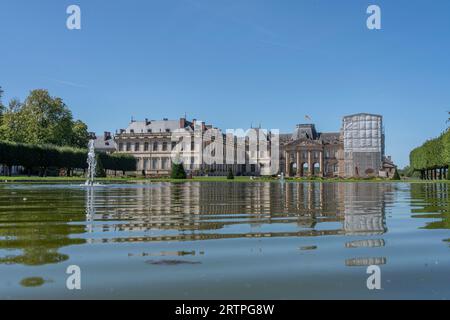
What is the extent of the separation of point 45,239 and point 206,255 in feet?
6.86

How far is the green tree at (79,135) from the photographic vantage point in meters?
74.5

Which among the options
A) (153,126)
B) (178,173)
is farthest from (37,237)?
(153,126)

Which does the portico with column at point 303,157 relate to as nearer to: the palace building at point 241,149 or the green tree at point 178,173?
the palace building at point 241,149

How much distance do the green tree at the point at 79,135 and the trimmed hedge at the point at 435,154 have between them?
171 ft

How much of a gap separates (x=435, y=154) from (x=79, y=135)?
5351 centimetres

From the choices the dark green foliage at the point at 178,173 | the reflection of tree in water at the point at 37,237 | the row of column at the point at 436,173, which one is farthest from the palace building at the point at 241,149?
the reflection of tree in water at the point at 37,237

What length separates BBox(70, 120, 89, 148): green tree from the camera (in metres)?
74.5

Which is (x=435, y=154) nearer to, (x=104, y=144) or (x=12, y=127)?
(x=12, y=127)

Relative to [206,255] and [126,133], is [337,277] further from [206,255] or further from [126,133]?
[126,133]

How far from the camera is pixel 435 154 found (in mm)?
64000
